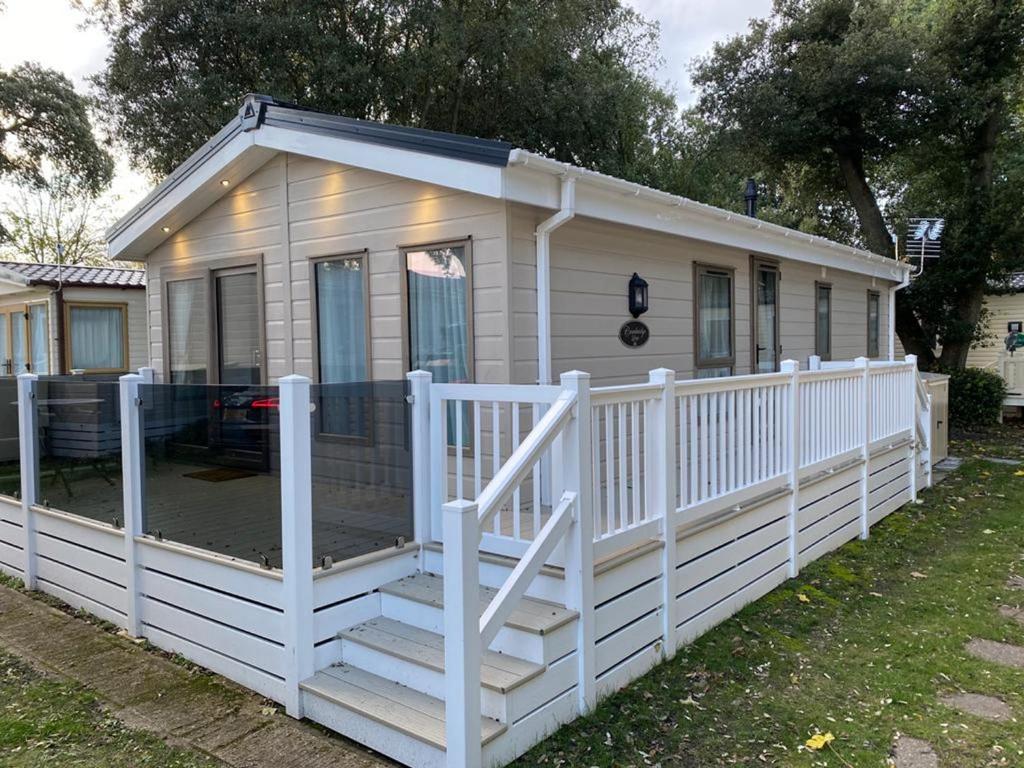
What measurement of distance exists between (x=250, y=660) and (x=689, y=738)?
1977 mm

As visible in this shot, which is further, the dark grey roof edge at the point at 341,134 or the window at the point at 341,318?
the window at the point at 341,318

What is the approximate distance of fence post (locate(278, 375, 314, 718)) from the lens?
3096mm

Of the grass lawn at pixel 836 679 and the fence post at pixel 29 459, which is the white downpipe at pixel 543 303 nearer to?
the grass lawn at pixel 836 679

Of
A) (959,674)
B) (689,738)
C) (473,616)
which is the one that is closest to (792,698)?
(689,738)

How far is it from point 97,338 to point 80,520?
923 cm

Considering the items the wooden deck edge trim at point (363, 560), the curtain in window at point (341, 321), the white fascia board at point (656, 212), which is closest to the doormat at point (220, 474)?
the wooden deck edge trim at point (363, 560)

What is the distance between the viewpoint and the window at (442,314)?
458 cm

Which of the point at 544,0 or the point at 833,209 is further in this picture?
the point at 833,209

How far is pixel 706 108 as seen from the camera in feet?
47.3

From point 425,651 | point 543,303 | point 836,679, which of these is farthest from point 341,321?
point 836,679

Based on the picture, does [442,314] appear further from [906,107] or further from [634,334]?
[906,107]

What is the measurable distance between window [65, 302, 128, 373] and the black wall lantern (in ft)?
33.6

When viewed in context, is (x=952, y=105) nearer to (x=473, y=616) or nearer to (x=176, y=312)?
(x=176, y=312)

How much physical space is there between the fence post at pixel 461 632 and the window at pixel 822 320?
709 cm
